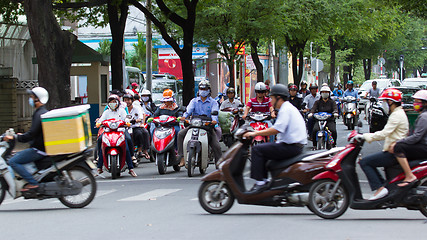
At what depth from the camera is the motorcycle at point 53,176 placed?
9555 mm

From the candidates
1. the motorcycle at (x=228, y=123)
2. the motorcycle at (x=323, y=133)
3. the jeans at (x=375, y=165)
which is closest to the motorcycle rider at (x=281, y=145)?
the jeans at (x=375, y=165)

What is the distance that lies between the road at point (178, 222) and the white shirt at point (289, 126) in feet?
3.22

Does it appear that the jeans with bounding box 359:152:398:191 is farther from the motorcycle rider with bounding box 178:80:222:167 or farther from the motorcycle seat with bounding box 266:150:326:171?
the motorcycle rider with bounding box 178:80:222:167

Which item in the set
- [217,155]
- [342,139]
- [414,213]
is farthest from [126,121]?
[342,139]

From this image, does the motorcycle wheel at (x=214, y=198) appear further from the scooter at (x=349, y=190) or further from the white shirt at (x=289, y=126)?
the scooter at (x=349, y=190)

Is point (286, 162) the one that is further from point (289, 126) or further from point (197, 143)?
point (197, 143)

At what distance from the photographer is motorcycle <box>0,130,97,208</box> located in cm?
955

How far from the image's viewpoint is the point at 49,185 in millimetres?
9570

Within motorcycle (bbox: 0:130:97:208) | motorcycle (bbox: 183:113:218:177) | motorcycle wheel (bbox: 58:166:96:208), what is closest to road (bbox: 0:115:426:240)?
motorcycle wheel (bbox: 58:166:96:208)

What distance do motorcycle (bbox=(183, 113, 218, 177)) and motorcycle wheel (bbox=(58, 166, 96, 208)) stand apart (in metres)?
4.17

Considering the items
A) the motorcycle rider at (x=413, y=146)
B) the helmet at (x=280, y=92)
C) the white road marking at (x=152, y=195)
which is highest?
the helmet at (x=280, y=92)

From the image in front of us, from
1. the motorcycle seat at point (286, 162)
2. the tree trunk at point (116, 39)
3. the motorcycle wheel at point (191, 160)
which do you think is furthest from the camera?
the tree trunk at point (116, 39)

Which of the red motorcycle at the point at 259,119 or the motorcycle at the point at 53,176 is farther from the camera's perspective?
the red motorcycle at the point at 259,119

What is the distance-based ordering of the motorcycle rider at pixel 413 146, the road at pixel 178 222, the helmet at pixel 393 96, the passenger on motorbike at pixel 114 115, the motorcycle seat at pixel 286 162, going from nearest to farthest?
the road at pixel 178 222 → the motorcycle rider at pixel 413 146 → the motorcycle seat at pixel 286 162 → the helmet at pixel 393 96 → the passenger on motorbike at pixel 114 115
